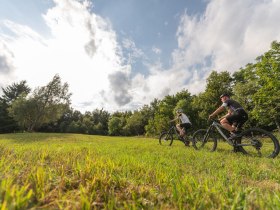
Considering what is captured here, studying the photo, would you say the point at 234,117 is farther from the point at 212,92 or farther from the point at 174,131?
the point at 212,92

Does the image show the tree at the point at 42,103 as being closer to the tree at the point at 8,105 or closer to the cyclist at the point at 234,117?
the tree at the point at 8,105

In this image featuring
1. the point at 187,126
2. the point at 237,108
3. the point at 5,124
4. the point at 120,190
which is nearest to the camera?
the point at 120,190

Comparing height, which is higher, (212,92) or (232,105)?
(212,92)

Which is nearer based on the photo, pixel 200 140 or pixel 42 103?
pixel 200 140

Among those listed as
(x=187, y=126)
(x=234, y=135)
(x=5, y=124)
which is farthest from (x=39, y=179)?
(x=5, y=124)

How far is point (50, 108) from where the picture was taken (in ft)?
138

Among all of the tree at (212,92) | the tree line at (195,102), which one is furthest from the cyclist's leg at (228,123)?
the tree at (212,92)

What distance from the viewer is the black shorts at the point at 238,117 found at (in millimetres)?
6441

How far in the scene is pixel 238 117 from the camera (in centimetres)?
648

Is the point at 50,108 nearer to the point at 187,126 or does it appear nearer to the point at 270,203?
the point at 187,126

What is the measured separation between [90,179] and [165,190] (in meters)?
0.90

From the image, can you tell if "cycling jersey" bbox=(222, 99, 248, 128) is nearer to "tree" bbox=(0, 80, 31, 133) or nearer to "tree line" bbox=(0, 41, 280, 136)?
"tree line" bbox=(0, 41, 280, 136)

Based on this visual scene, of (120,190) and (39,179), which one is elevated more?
(39,179)

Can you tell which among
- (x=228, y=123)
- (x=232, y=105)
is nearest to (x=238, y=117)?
(x=232, y=105)
